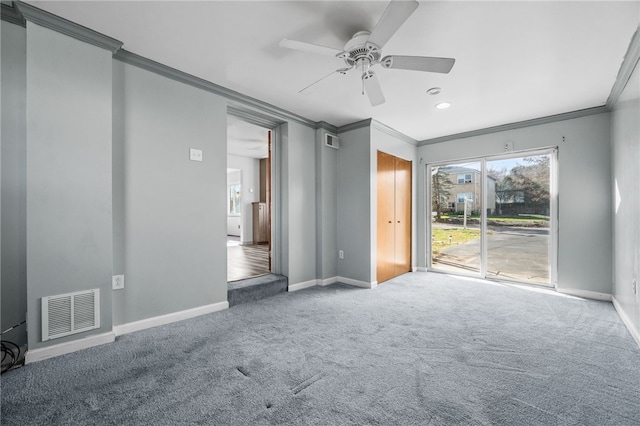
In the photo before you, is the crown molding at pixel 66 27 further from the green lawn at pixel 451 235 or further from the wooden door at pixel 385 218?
the green lawn at pixel 451 235

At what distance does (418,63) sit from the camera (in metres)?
1.99

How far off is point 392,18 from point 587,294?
162 inches

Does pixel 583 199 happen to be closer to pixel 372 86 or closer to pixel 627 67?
pixel 627 67

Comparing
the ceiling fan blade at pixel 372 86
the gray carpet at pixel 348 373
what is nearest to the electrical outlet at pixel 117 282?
the gray carpet at pixel 348 373

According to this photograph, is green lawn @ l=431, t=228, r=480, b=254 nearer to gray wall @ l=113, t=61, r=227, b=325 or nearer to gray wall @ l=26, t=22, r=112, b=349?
gray wall @ l=113, t=61, r=227, b=325

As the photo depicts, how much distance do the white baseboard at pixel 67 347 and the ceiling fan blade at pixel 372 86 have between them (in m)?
2.88

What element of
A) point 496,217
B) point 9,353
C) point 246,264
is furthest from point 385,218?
point 9,353

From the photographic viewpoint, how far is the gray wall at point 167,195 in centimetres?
241

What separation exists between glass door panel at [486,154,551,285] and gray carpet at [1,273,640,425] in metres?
1.28

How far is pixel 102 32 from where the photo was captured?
2109 mm

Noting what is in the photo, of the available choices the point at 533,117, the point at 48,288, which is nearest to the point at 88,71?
the point at 48,288

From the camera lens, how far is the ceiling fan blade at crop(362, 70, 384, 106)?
2263 mm

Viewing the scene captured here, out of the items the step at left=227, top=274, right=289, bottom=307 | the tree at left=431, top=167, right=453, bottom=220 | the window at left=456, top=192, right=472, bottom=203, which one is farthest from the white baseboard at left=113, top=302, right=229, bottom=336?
the window at left=456, top=192, right=472, bottom=203

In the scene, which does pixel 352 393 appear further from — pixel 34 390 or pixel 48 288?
pixel 48 288
